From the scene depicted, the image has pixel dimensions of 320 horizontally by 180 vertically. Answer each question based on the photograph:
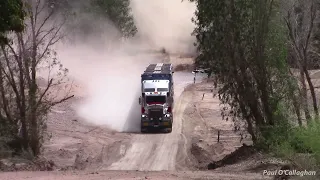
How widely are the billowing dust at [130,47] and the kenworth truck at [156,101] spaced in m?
18.0

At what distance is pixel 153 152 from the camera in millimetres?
32312

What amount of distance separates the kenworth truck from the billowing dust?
59.1 ft

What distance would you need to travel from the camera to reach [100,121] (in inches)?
1681

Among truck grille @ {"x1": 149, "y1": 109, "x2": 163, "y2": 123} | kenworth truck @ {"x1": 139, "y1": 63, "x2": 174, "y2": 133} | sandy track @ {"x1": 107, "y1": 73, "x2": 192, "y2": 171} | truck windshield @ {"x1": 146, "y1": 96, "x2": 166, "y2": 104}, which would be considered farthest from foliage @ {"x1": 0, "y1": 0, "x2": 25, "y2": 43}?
truck grille @ {"x1": 149, "y1": 109, "x2": 163, "y2": 123}

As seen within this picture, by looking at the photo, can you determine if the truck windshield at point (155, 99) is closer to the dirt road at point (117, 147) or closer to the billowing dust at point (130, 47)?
the dirt road at point (117, 147)

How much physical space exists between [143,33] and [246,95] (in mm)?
63033

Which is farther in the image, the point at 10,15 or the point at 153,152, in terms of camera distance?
the point at 153,152

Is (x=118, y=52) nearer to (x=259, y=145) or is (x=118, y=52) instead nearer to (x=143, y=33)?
(x=143, y=33)

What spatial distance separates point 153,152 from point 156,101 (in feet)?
16.4

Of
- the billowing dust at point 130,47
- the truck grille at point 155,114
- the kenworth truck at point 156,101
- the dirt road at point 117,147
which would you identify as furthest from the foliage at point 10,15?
the billowing dust at point 130,47

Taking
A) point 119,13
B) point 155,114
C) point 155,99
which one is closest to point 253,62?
point 155,99

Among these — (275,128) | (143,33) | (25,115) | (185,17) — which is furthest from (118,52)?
(275,128)

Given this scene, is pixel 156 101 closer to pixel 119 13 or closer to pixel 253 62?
pixel 253 62

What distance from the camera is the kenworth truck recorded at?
3603 cm
